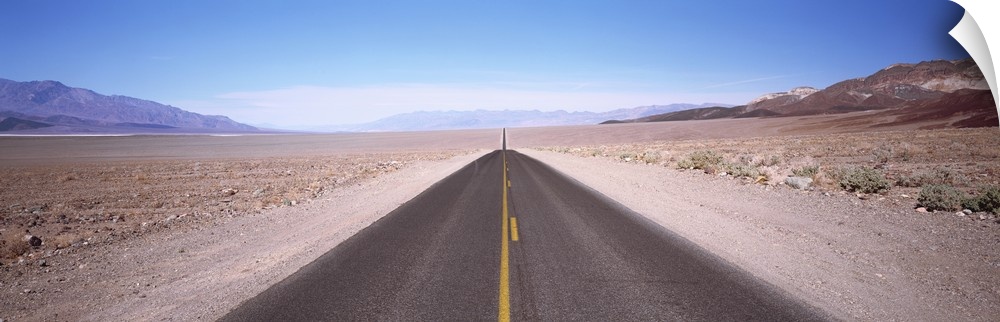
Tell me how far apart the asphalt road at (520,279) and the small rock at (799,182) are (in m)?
8.04

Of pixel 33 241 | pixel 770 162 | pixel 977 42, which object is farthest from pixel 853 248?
pixel 770 162

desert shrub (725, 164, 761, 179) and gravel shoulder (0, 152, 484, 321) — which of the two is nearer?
gravel shoulder (0, 152, 484, 321)

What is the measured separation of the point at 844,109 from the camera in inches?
6368

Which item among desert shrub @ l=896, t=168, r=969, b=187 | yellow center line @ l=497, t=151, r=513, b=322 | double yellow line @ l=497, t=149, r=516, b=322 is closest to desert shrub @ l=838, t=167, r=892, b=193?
desert shrub @ l=896, t=168, r=969, b=187

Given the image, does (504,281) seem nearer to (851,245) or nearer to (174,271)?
(174,271)

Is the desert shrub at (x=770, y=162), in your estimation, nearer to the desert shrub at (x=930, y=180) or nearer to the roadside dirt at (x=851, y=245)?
the desert shrub at (x=930, y=180)

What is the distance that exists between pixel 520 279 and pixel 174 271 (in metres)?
5.39

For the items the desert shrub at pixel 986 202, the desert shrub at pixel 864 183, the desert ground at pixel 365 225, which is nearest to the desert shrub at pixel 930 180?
the desert ground at pixel 365 225

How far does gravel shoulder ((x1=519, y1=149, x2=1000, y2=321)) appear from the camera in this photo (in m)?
5.43

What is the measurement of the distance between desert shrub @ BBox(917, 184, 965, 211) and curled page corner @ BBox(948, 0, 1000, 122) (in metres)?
8.55

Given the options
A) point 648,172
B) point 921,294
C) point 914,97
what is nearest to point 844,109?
point 914,97

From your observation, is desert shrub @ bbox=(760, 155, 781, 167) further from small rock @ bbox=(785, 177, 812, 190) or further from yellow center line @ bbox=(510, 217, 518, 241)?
yellow center line @ bbox=(510, 217, 518, 241)

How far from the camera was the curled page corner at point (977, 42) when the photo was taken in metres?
4.07

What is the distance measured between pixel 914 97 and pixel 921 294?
201m
